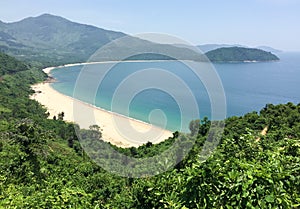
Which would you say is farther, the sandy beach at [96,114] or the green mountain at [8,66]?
the green mountain at [8,66]

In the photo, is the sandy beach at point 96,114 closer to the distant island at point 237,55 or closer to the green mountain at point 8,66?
the green mountain at point 8,66

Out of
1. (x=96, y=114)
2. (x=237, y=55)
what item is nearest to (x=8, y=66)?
(x=96, y=114)

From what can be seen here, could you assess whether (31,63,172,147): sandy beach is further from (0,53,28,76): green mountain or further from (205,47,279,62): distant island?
(205,47,279,62): distant island

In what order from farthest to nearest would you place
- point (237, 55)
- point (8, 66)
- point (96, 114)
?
point (237, 55) → point (8, 66) → point (96, 114)

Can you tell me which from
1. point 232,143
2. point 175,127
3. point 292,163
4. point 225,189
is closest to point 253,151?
point 232,143

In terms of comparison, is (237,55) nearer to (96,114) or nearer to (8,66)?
(8,66)

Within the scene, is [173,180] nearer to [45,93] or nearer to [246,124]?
[246,124]

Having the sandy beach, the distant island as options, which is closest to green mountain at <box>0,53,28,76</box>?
the sandy beach

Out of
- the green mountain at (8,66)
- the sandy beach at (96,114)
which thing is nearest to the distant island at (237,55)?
the green mountain at (8,66)
